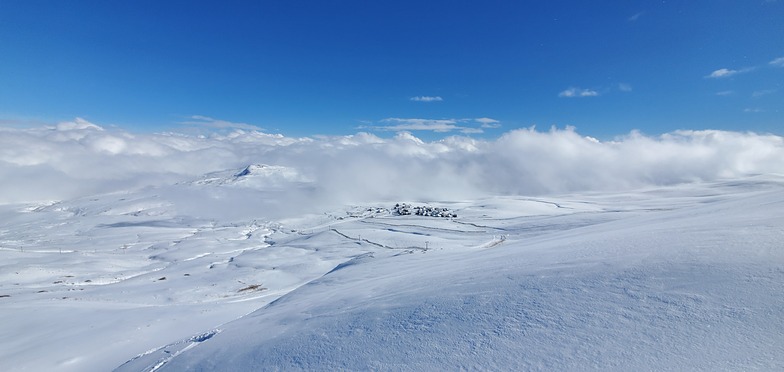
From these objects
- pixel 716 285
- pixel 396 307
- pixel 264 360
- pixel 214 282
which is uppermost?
pixel 716 285

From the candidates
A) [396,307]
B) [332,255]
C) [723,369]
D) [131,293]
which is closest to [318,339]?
[396,307]

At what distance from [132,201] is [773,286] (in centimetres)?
23561

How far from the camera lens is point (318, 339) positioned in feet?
21.6

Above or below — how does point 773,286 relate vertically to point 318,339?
above

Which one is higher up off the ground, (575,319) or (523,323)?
(575,319)

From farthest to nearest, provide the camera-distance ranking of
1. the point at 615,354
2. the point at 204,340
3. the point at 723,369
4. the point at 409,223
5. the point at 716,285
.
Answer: the point at 409,223 < the point at 204,340 < the point at 716,285 < the point at 615,354 < the point at 723,369

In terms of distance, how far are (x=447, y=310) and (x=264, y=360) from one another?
3.34 metres

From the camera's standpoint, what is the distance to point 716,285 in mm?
5379

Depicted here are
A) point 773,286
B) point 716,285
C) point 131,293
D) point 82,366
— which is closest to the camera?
point 773,286

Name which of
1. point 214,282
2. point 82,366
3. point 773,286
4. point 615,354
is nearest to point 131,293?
point 214,282

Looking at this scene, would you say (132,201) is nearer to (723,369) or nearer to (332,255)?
(332,255)

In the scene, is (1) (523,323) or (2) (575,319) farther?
(1) (523,323)

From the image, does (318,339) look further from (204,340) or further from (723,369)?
(723,369)

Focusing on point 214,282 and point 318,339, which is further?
point 214,282
